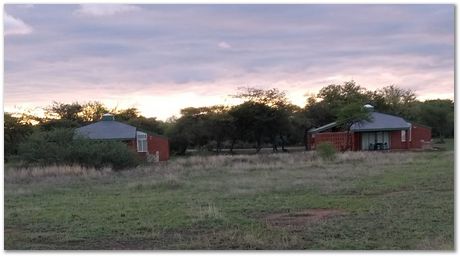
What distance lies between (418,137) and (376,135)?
2107 mm

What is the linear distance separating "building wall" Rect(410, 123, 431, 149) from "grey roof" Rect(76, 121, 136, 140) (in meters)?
12.3

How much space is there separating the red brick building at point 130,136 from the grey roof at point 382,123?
8.73 metres

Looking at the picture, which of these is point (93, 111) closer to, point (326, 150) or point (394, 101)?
point (326, 150)

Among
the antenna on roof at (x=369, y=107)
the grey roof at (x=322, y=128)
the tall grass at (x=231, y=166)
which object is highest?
the antenna on roof at (x=369, y=107)

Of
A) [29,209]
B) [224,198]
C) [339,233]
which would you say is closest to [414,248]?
[339,233]

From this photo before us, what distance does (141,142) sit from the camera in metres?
29.9

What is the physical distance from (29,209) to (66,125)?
16.2 m

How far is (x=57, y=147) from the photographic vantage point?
2558 cm

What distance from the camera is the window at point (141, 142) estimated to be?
29127 mm

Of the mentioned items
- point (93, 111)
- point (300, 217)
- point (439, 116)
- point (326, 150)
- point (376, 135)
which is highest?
point (93, 111)

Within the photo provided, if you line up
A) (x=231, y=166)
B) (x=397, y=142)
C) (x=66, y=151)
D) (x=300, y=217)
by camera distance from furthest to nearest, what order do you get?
(x=397, y=142)
(x=66, y=151)
(x=231, y=166)
(x=300, y=217)

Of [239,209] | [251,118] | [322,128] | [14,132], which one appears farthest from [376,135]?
[14,132]

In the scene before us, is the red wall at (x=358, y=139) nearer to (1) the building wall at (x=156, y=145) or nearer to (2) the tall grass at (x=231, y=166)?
(2) the tall grass at (x=231, y=166)

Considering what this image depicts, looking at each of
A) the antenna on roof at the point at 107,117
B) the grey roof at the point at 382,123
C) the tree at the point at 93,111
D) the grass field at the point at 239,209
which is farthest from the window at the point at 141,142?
the grey roof at the point at 382,123
